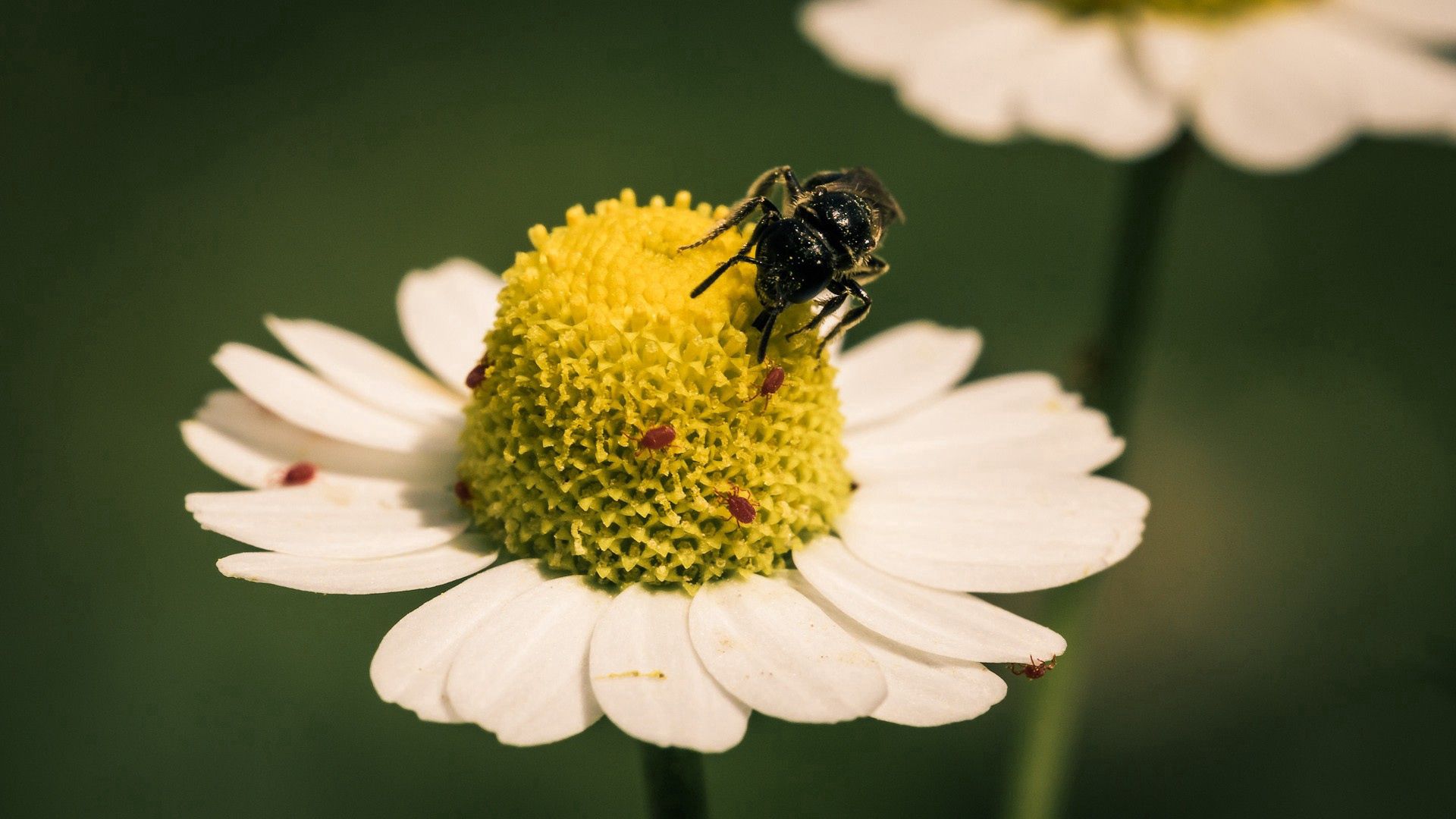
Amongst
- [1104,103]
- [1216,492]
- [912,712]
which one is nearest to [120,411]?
[1104,103]

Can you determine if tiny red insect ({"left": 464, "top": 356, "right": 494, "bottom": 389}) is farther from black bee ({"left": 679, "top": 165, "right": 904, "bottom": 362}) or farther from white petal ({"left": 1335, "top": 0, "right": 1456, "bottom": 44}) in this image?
white petal ({"left": 1335, "top": 0, "right": 1456, "bottom": 44})

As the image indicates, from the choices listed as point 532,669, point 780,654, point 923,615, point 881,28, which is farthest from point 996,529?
point 881,28

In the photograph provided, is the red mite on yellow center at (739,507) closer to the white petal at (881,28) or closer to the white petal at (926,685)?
the white petal at (926,685)

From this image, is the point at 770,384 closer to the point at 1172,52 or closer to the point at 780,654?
the point at 780,654

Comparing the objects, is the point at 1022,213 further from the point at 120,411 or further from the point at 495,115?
the point at 120,411

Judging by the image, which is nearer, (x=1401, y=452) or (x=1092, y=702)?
(x=1092, y=702)

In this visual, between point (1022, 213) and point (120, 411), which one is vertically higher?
point (1022, 213)
